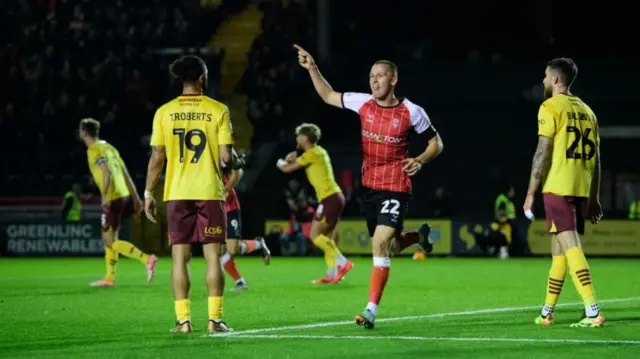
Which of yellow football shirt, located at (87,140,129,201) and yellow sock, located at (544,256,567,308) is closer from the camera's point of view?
yellow sock, located at (544,256,567,308)

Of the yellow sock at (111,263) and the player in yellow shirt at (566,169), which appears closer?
the player in yellow shirt at (566,169)

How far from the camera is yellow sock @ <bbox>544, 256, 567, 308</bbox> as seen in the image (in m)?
10.2

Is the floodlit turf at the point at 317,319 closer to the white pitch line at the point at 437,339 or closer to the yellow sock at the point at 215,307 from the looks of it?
the white pitch line at the point at 437,339

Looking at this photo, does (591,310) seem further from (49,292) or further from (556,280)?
(49,292)

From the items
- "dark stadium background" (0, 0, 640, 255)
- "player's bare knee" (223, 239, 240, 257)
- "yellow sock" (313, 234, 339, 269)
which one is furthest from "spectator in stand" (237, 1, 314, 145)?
"player's bare knee" (223, 239, 240, 257)

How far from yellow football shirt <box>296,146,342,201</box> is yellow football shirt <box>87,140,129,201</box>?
256 centimetres

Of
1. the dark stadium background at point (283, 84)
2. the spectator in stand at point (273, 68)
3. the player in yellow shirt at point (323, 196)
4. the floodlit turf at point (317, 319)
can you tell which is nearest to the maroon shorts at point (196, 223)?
the floodlit turf at point (317, 319)

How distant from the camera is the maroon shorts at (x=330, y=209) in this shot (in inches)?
707

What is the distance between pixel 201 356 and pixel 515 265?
1657cm

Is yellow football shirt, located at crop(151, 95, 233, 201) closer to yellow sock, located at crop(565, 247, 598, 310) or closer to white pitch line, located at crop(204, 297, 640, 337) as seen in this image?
white pitch line, located at crop(204, 297, 640, 337)

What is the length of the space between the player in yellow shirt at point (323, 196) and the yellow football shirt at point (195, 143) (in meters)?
7.56

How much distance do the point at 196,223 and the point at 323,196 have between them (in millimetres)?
8534

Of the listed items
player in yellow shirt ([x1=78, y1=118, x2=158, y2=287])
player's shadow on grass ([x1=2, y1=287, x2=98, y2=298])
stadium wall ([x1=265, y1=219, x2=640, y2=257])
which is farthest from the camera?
stadium wall ([x1=265, y1=219, x2=640, y2=257])

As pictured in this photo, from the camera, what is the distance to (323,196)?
18.0 m
